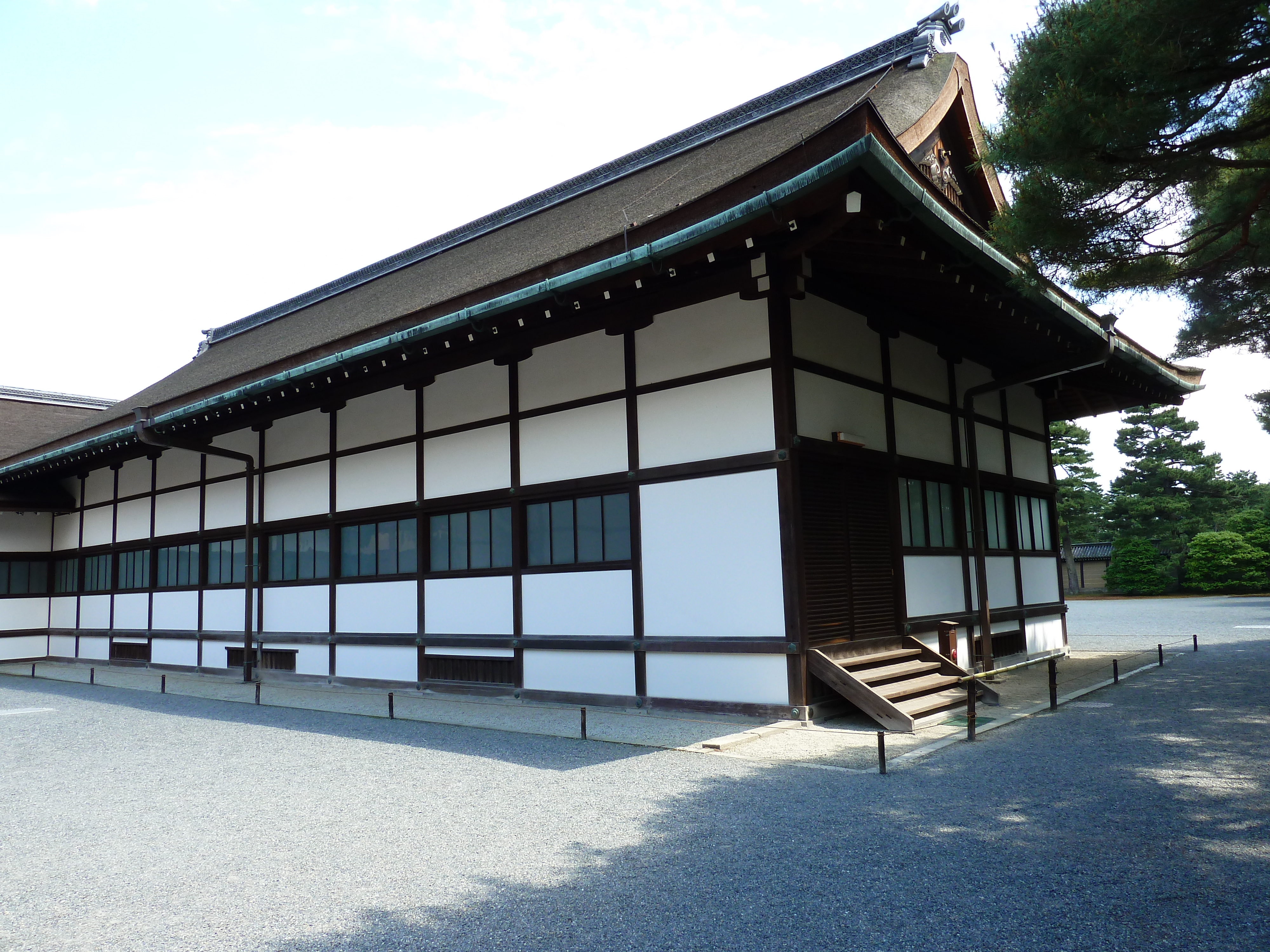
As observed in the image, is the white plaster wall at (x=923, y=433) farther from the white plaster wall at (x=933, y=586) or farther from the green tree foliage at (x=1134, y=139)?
the green tree foliage at (x=1134, y=139)

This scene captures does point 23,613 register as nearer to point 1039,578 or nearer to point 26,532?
point 26,532

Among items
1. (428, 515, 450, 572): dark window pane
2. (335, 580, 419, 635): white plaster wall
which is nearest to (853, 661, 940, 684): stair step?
(428, 515, 450, 572): dark window pane

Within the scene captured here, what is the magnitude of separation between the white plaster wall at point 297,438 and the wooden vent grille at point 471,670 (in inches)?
137

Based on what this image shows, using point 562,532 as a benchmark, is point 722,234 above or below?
above

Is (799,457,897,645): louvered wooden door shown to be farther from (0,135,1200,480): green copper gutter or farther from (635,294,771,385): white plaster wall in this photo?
(0,135,1200,480): green copper gutter

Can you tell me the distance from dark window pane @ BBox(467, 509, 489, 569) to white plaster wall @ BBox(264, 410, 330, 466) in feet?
9.88

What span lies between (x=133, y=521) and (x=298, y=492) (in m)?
5.38

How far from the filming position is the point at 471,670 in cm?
996

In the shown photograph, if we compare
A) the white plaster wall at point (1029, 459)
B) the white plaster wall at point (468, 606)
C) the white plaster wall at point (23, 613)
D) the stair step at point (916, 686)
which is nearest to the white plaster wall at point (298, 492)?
the white plaster wall at point (468, 606)

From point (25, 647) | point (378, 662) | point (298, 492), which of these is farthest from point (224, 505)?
point (25, 647)

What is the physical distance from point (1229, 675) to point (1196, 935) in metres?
7.89

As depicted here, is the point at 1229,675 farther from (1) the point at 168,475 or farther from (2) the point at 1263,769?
(1) the point at 168,475

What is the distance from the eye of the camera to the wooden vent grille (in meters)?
9.65

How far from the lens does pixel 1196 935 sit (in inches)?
122
